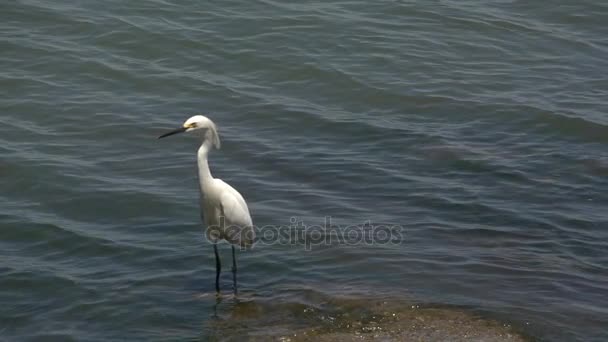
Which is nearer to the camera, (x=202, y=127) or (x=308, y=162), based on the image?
(x=202, y=127)

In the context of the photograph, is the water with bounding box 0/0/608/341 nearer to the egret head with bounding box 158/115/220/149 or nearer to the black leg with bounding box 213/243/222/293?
the black leg with bounding box 213/243/222/293

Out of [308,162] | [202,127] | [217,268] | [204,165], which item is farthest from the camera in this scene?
[308,162]

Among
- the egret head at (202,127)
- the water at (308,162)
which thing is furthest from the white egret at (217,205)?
the water at (308,162)

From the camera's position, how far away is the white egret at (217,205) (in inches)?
347

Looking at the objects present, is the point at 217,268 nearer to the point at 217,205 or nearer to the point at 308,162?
the point at 217,205

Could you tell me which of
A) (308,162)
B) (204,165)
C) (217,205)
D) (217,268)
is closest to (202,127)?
(204,165)

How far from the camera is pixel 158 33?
1554cm

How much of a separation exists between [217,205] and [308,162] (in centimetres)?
305

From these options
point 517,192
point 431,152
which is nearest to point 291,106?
point 431,152

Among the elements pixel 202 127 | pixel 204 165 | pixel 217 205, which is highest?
pixel 202 127

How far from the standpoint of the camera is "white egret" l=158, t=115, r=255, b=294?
8820 mm

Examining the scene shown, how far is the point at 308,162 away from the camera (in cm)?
1195

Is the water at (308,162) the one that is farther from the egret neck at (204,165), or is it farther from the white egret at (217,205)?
the egret neck at (204,165)

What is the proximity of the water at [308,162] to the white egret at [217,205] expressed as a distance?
1.28 feet
